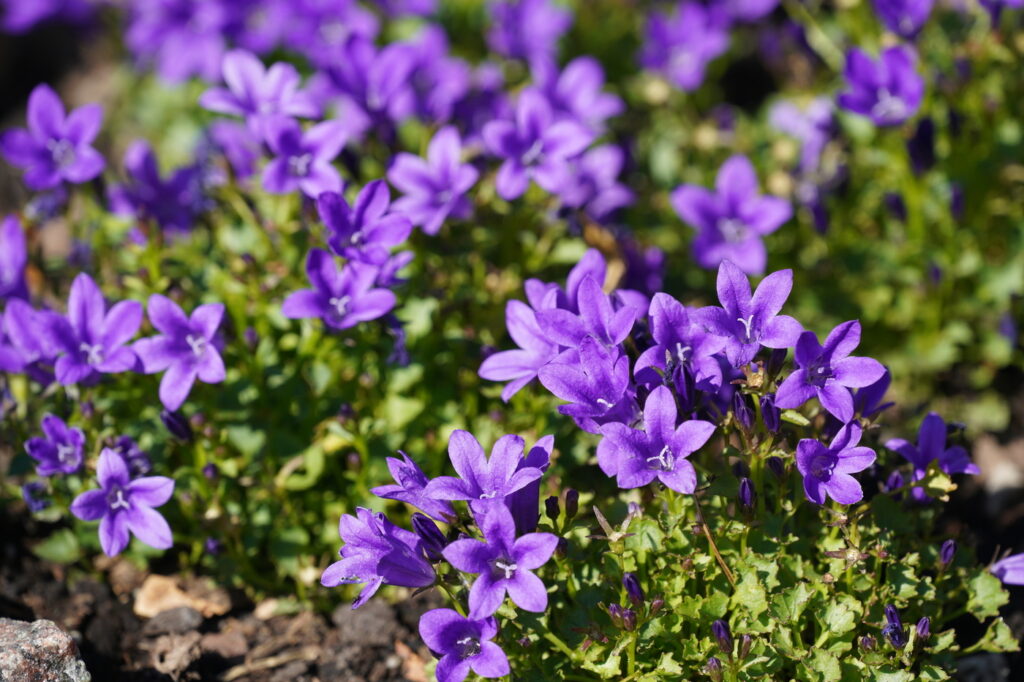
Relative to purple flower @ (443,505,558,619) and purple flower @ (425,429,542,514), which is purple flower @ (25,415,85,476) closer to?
purple flower @ (425,429,542,514)

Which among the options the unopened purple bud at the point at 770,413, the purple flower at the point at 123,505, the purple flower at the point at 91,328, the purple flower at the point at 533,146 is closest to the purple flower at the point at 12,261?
the purple flower at the point at 91,328

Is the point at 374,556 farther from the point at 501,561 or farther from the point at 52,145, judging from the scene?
the point at 52,145

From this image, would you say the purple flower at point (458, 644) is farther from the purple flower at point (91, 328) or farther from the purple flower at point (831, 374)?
the purple flower at point (91, 328)

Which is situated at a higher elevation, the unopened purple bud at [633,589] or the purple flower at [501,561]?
the purple flower at [501,561]

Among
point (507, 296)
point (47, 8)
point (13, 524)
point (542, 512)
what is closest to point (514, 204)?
point (507, 296)

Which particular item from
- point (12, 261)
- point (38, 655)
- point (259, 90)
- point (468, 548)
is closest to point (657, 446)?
point (468, 548)
